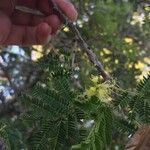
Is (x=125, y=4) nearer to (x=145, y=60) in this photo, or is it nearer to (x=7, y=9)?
(x=145, y=60)

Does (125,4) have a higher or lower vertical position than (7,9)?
lower

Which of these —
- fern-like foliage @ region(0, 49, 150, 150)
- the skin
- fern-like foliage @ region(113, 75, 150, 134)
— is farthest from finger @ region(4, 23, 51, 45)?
fern-like foliage @ region(113, 75, 150, 134)

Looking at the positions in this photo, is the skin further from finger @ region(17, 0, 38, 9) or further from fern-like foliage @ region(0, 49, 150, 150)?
fern-like foliage @ region(0, 49, 150, 150)

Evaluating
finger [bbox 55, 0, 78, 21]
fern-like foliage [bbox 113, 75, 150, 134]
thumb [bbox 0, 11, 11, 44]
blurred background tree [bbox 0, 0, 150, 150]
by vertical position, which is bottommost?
blurred background tree [bbox 0, 0, 150, 150]

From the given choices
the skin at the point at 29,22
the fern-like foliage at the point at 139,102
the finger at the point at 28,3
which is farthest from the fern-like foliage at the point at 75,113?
the finger at the point at 28,3

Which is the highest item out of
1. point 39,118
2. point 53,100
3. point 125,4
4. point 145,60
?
point 53,100

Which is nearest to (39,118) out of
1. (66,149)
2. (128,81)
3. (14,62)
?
(66,149)

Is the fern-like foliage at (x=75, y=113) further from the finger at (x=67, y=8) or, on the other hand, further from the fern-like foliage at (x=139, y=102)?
the finger at (x=67, y=8)

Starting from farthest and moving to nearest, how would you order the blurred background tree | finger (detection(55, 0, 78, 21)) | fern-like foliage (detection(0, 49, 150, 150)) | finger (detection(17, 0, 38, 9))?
finger (detection(17, 0, 38, 9)) → finger (detection(55, 0, 78, 21)) → the blurred background tree → fern-like foliage (detection(0, 49, 150, 150))
